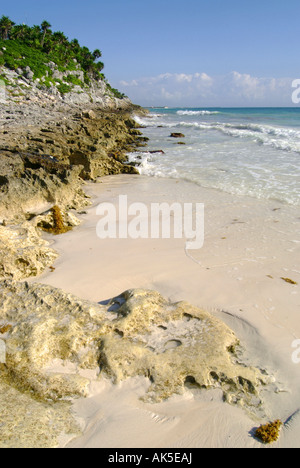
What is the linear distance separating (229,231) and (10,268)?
458 centimetres

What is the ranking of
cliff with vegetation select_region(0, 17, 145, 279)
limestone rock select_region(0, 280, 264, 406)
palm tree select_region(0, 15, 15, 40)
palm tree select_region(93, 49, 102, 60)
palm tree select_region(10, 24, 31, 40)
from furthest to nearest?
1. palm tree select_region(93, 49, 102, 60)
2. palm tree select_region(10, 24, 31, 40)
3. palm tree select_region(0, 15, 15, 40)
4. cliff with vegetation select_region(0, 17, 145, 279)
5. limestone rock select_region(0, 280, 264, 406)

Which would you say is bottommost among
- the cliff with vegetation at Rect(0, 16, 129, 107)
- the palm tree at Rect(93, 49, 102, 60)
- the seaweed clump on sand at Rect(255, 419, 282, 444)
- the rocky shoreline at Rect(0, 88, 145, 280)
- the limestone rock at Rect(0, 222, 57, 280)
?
the seaweed clump on sand at Rect(255, 419, 282, 444)

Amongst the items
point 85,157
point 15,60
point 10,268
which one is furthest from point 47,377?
point 15,60

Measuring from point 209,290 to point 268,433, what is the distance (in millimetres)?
2230

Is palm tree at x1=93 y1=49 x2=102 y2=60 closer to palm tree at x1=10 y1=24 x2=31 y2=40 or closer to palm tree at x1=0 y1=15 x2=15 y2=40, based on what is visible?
palm tree at x1=10 y1=24 x2=31 y2=40

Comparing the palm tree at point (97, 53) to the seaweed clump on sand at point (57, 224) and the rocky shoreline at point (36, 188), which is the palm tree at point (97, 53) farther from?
the seaweed clump on sand at point (57, 224)

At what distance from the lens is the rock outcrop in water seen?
234cm

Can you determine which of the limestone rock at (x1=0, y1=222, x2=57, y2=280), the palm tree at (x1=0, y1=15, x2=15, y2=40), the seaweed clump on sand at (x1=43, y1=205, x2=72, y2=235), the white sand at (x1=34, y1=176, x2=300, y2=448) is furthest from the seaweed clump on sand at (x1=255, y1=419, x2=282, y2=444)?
the palm tree at (x1=0, y1=15, x2=15, y2=40)

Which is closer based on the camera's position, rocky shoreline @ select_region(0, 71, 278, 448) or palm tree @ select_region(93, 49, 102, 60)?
rocky shoreline @ select_region(0, 71, 278, 448)

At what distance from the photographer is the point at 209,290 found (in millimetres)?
4418

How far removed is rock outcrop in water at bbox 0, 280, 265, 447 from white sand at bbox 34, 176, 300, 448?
0.15 m

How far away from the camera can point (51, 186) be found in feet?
22.9

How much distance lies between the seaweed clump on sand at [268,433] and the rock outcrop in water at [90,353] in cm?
23

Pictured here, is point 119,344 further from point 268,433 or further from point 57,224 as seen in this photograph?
point 57,224
